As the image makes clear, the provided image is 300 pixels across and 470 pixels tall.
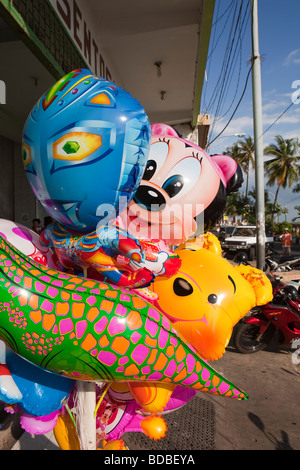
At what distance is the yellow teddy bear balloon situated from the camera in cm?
154

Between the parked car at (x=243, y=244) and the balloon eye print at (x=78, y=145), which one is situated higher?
the balloon eye print at (x=78, y=145)

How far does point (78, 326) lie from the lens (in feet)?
3.67

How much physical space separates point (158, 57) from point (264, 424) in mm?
5071

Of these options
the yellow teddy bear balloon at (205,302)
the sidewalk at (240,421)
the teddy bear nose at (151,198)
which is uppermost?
the teddy bear nose at (151,198)

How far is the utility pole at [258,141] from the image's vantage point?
7070 mm

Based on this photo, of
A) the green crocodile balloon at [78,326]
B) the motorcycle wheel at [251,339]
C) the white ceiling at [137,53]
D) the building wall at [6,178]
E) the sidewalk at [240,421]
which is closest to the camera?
the green crocodile balloon at [78,326]

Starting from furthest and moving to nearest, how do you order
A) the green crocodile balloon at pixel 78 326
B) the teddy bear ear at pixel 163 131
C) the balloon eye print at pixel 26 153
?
1. the teddy bear ear at pixel 163 131
2. the balloon eye print at pixel 26 153
3. the green crocodile balloon at pixel 78 326

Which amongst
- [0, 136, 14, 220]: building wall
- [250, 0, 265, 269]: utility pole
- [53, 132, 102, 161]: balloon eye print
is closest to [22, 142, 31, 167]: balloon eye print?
[53, 132, 102, 161]: balloon eye print

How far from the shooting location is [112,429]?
187 centimetres

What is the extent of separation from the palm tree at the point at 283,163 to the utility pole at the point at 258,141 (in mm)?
26800

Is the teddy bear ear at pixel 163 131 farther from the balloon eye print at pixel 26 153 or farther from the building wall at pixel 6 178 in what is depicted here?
the building wall at pixel 6 178

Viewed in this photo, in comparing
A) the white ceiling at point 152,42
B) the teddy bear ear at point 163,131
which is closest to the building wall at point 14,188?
the white ceiling at point 152,42

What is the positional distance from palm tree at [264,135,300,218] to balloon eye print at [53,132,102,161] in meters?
33.9
